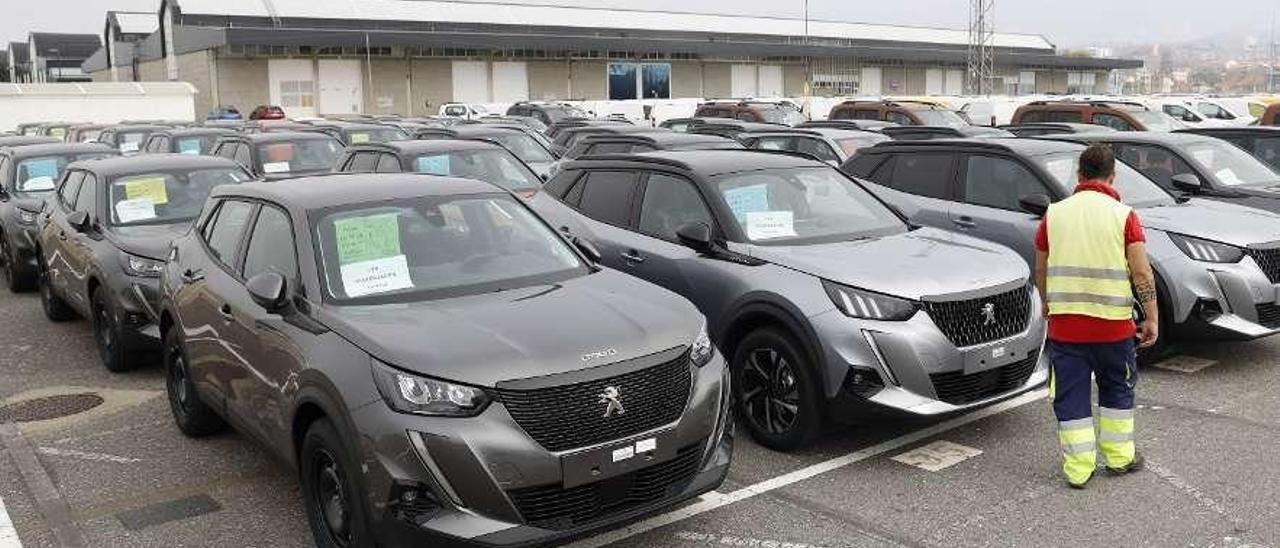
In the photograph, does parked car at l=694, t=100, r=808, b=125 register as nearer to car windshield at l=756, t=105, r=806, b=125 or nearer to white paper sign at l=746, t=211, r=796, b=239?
car windshield at l=756, t=105, r=806, b=125

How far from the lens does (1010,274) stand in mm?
5965

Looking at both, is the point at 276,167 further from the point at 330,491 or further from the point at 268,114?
the point at 268,114

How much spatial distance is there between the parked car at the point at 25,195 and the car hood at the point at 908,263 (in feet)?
27.5

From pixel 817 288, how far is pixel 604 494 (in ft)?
6.82

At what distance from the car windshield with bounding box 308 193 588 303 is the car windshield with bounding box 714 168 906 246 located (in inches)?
58.6

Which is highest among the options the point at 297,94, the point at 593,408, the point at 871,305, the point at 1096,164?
the point at 297,94

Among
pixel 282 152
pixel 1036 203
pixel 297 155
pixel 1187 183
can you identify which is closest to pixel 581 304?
pixel 1036 203

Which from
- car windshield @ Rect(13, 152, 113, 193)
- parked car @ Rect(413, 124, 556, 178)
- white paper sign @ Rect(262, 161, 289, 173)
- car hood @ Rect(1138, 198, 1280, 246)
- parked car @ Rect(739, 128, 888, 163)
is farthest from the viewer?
parked car @ Rect(413, 124, 556, 178)

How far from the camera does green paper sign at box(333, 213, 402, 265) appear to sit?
5.00 metres

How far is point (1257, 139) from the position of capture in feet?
39.1

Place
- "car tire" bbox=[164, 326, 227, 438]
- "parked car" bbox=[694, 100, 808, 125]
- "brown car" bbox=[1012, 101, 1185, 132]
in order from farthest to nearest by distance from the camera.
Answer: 1. "parked car" bbox=[694, 100, 808, 125]
2. "brown car" bbox=[1012, 101, 1185, 132]
3. "car tire" bbox=[164, 326, 227, 438]

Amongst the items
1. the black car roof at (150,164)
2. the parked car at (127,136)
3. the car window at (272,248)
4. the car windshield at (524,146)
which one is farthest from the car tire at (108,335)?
the parked car at (127,136)

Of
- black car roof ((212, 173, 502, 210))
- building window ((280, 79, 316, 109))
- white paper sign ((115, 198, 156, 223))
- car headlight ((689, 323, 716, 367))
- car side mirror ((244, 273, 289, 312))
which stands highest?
building window ((280, 79, 316, 109))

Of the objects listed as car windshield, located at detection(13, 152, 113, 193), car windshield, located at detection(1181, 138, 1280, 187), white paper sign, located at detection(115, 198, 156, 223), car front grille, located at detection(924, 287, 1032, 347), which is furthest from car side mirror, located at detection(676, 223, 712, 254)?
car windshield, located at detection(13, 152, 113, 193)
